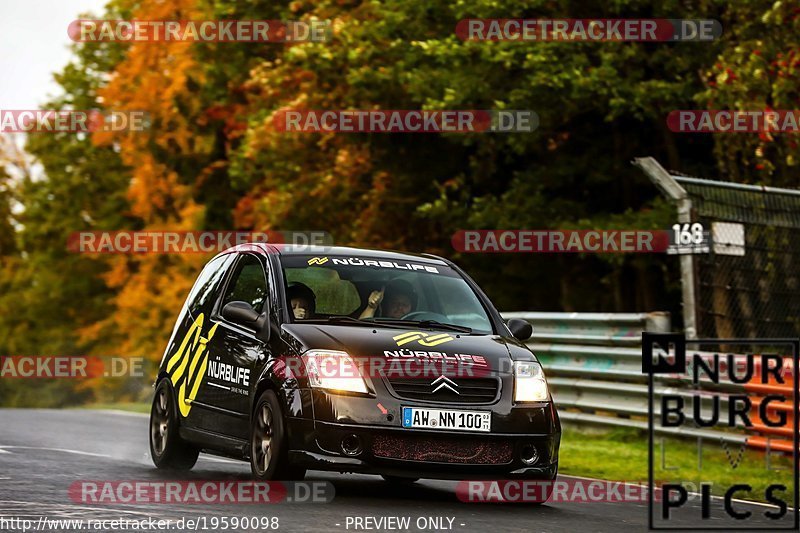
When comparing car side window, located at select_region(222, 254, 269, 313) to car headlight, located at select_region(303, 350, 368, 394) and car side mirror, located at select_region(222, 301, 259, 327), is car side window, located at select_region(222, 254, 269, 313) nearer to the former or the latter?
car side mirror, located at select_region(222, 301, 259, 327)

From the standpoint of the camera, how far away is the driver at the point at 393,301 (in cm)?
1139

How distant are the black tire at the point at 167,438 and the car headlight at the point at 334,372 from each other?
8.23ft

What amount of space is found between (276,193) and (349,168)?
2.72 meters

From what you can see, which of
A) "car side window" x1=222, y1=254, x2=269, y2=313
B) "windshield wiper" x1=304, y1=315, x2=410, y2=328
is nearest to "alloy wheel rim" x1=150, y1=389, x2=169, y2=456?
"car side window" x1=222, y1=254, x2=269, y2=313

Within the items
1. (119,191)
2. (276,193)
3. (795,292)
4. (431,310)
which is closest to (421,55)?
(276,193)

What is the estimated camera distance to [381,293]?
11547mm

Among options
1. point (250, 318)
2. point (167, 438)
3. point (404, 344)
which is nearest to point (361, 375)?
point (404, 344)

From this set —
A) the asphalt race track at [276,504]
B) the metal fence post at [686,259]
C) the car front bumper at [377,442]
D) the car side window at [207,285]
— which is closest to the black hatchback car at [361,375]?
the car front bumper at [377,442]

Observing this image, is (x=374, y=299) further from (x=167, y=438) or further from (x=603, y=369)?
(x=603, y=369)

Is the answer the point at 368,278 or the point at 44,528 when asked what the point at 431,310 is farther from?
the point at 44,528

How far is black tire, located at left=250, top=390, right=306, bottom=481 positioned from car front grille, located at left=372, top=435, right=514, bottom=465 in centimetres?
59

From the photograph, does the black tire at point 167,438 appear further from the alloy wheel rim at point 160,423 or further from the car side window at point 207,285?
the car side window at point 207,285

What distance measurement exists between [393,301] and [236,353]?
4.01 ft

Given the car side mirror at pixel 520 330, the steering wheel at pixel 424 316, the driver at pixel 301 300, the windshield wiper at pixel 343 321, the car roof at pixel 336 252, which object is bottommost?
the car side mirror at pixel 520 330
